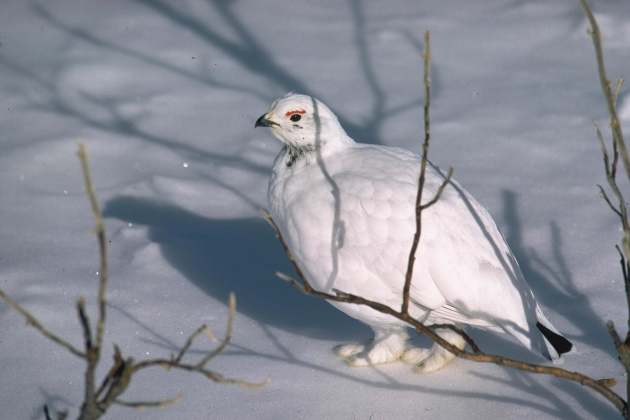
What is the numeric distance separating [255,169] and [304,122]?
1.33 m

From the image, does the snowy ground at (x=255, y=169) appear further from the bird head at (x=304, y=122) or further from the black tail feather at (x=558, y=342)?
the bird head at (x=304, y=122)

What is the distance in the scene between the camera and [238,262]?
373 centimetres

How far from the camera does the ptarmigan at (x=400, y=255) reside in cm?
270

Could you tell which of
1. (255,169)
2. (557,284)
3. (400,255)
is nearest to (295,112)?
(400,255)

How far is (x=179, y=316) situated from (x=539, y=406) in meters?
1.36

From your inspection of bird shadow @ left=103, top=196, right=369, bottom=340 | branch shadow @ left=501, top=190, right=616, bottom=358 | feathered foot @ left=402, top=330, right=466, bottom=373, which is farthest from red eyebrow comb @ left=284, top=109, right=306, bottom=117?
branch shadow @ left=501, top=190, right=616, bottom=358

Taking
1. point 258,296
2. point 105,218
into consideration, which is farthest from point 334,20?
point 258,296

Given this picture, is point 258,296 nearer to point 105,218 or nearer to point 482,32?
point 105,218

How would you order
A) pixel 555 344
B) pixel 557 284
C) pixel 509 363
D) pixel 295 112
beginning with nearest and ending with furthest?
pixel 509 363 < pixel 555 344 < pixel 295 112 < pixel 557 284

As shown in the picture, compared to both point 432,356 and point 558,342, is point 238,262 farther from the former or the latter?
point 558,342

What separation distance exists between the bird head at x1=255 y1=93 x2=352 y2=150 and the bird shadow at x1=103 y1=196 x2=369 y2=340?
2.13ft

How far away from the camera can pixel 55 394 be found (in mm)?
2820

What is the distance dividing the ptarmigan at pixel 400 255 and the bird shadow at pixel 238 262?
28cm

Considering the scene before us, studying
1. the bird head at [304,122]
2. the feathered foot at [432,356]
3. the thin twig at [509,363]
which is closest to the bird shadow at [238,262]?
the feathered foot at [432,356]
